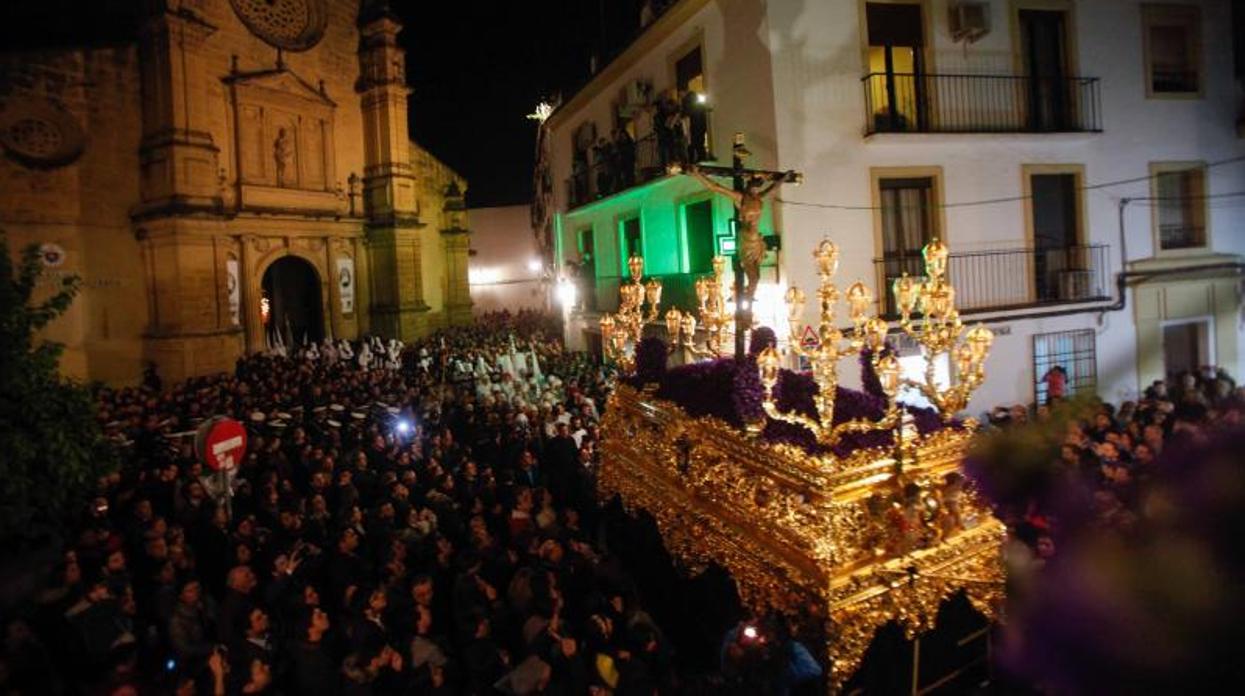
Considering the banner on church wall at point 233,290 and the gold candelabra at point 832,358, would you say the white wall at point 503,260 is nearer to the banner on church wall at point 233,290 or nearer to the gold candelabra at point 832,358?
the banner on church wall at point 233,290

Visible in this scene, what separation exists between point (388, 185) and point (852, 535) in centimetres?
2298

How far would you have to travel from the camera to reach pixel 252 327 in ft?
72.5

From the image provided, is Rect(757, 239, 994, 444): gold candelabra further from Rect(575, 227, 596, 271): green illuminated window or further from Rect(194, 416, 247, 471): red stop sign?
Rect(575, 227, 596, 271): green illuminated window

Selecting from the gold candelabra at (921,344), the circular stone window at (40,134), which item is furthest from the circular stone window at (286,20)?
the gold candelabra at (921,344)

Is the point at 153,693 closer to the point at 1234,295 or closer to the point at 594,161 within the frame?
the point at 594,161

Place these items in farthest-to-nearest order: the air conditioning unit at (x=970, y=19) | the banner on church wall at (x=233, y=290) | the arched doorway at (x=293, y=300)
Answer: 1. the arched doorway at (x=293, y=300)
2. the banner on church wall at (x=233, y=290)
3. the air conditioning unit at (x=970, y=19)

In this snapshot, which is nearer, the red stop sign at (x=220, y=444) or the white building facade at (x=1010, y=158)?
the red stop sign at (x=220, y=444)

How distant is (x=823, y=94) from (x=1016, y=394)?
6029mm

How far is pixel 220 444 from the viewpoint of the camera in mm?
7844

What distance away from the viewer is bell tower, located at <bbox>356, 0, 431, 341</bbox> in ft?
83.0

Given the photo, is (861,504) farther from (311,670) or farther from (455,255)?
(455,255)

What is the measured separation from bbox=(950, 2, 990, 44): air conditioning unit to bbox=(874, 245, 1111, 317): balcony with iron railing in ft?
11.7

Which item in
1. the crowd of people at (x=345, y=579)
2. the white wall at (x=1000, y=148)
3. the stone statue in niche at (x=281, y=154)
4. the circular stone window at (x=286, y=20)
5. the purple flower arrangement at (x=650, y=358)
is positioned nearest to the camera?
the crowd of people at (x=345, y=579)

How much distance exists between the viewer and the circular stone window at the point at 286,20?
22641 mm
